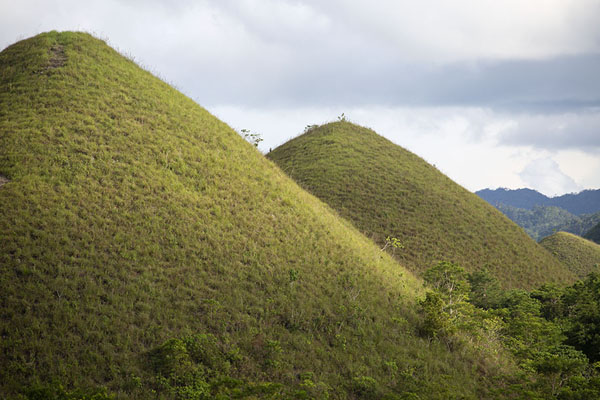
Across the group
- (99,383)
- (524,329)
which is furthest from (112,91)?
(524,329)

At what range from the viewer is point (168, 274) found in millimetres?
11844

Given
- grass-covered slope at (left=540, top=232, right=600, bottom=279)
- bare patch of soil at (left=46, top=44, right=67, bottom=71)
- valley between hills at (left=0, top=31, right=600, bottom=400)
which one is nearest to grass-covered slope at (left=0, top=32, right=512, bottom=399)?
valley between hills at (left=0, top=31, right=600, bottom=400)

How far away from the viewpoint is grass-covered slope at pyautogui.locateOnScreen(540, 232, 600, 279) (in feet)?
125

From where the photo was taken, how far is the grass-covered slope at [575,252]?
38.2 metres

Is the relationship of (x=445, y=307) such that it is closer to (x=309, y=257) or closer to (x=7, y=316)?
(x=309, y=257)

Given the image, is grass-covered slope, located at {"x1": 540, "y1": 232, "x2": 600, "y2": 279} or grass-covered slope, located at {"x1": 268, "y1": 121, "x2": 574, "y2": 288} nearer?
grass-covered slope, located at {"x1": 268, "y1": 121, "x2": 574, "y2": 288}

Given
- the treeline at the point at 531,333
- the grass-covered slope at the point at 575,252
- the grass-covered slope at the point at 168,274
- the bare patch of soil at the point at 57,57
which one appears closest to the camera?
the grass-covered slope at the point at 168,274

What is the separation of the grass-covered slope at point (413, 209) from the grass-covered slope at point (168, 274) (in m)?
10.00

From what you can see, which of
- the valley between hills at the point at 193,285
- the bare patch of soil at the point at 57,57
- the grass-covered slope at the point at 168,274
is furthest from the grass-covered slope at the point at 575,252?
the bare patch of soil at the point at 57,57

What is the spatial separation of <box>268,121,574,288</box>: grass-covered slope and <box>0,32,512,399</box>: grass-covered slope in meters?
10.00

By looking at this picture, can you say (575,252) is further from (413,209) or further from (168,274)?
(168,274)

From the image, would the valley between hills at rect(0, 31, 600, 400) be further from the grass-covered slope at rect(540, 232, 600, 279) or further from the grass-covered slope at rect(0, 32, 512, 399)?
the grass-covered slope at rect(540, 232, 600, 279)

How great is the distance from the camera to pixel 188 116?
22.6 m

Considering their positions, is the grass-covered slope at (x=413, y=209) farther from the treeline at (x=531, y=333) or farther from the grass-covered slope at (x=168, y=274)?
the grass-covered slope at (x=168, y=274)
